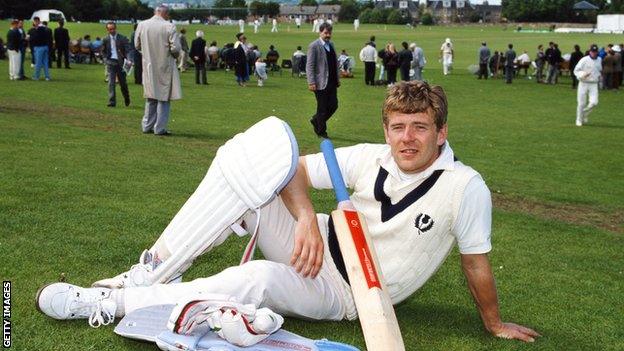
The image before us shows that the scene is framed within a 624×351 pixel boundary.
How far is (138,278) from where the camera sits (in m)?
4.48

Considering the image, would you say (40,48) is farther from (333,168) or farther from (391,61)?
(333,168)

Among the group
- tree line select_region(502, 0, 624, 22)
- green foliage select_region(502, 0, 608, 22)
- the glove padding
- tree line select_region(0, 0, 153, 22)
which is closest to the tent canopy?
tree line select_region(502, 0, 624, 22)

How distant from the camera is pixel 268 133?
14.4ft

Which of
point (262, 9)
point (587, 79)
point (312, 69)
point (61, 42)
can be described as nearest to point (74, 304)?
point (312, 69)

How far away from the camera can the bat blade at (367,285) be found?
3523 mm

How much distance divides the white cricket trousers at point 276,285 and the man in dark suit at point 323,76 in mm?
10795

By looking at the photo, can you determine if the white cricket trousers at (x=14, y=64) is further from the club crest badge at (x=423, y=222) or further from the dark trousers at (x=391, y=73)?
the club crest badge at (x=423, y=222)

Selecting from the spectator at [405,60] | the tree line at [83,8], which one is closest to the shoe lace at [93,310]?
the spectator at [405,60]

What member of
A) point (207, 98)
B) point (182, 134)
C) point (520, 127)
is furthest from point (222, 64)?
point (182, 134)

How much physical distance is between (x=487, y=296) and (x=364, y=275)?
92cm

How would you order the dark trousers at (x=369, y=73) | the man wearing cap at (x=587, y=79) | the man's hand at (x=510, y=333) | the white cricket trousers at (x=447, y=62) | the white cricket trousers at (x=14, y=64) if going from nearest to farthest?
the man's hand at (x=510, y=333), the man wearing cap at (x=587, y=79), the white cricket trousers at (x=14, y=64), the dark trousers at (x=369, y=73), the white cricket trousers at (x=447, y=62)

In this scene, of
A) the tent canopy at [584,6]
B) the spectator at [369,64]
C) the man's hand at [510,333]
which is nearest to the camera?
the man's hand at [510,333]

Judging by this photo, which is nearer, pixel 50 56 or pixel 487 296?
pixel 487 296

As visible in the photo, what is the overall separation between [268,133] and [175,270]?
0.94m
